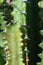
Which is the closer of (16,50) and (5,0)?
(16,50)

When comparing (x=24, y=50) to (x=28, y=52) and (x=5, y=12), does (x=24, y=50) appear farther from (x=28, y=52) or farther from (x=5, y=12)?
(x=5, y=12)

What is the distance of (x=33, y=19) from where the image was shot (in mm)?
478

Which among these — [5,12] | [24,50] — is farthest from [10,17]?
[24,50]

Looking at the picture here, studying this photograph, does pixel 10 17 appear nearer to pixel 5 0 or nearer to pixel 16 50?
pixel 5 0

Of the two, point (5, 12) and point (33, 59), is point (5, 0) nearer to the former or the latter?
point (5, 12)

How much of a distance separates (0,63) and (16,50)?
0.18 meters

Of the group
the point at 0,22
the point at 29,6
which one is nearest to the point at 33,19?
the point at 29,6

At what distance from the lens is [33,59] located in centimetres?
48

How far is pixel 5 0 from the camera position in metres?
0.59

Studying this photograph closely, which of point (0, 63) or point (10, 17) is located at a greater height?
point (10, 17)

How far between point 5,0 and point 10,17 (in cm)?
6

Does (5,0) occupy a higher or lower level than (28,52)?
higher

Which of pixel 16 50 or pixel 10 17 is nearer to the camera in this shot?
pixel 16 50

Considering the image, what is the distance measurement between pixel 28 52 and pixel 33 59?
0.02 meters
